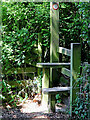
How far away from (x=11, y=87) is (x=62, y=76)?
→ 3.55 feet

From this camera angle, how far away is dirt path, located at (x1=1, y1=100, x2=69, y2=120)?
2764mm

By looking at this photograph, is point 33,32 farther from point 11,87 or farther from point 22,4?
point 11,87

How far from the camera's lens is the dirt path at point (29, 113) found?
9.07ft

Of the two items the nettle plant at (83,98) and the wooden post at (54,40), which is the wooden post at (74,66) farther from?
the wooden post at (54,40)

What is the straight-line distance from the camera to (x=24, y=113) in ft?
10.1

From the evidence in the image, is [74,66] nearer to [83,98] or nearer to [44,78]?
[83,98]

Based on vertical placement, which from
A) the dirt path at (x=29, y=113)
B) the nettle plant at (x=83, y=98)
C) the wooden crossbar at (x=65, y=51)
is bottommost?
the dirt path at (x=29, y=113)

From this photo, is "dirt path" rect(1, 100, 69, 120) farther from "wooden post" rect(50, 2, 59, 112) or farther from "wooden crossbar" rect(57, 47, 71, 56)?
"wooden crossbar" rect(57, 47, 71, 56)

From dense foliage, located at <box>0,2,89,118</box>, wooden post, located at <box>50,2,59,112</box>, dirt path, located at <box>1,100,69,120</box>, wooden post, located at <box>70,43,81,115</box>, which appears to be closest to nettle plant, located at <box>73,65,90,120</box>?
wooden post, located at <box>70,43,81,115</box>

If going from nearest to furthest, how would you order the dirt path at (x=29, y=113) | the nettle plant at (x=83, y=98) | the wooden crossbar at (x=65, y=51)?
the nettle plant at (x=83, y=98)
the wooden crossbar at (x=65, y=51)
the dirt path at (x=29, y=113)

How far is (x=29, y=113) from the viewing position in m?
3.07

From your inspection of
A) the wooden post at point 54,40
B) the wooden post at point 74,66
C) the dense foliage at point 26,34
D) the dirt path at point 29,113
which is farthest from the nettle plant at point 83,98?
the dense foliage at point 26,34

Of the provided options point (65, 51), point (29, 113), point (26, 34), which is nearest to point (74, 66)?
point (65, 51)

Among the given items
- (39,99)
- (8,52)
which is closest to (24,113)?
(39,99)
